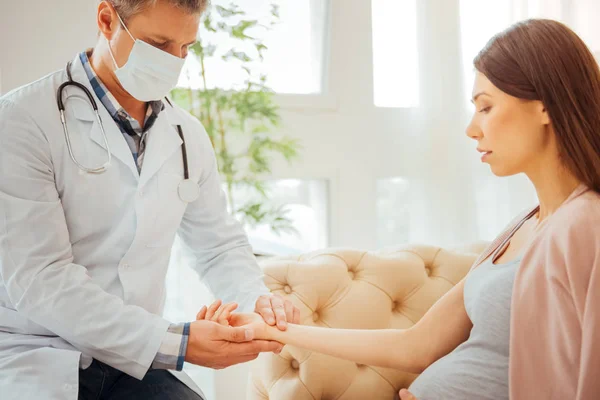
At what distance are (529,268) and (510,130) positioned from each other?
0.32 metres

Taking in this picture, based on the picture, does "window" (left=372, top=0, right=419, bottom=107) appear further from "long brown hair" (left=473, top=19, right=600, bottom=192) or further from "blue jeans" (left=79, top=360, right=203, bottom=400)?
"blue jeans" (left=79, top=360, right=203, bottom=400)

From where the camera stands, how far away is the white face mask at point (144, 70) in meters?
1.52

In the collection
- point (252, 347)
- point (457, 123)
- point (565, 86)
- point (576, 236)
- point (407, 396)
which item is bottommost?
point (407, 396)

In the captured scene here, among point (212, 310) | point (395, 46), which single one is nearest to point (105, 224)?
point (212, 310)

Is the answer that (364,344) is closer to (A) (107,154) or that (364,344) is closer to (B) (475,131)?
(B) (475,131)

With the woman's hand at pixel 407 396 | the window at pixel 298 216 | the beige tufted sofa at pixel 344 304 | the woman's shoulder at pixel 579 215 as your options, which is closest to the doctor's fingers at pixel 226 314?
the beige tufted sofa at pixel 344 304

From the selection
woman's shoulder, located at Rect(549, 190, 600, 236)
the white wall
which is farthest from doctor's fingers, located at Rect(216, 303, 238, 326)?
the white wall

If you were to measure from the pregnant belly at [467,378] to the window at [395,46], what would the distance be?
1.83 metres

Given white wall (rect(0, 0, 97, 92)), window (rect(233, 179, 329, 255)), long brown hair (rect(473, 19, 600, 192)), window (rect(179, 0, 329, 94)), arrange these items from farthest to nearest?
window (rect(233, 179, 329, 255))
window (rect(179, 0, 329, 94))
white wall (rect(0, 0, 97, 92))
long brown hair (rect(473, 19, 600, 192))

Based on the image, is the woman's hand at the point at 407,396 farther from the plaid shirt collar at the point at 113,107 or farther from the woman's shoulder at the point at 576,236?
the plaid shirt collar at the point at 113,107

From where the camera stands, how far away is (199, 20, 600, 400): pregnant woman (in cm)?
124

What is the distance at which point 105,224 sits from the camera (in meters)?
1.51

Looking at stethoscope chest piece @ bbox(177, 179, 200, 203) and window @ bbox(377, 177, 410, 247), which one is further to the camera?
window @ bbox(377, 177, 410, 247)

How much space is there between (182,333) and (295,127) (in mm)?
1528
